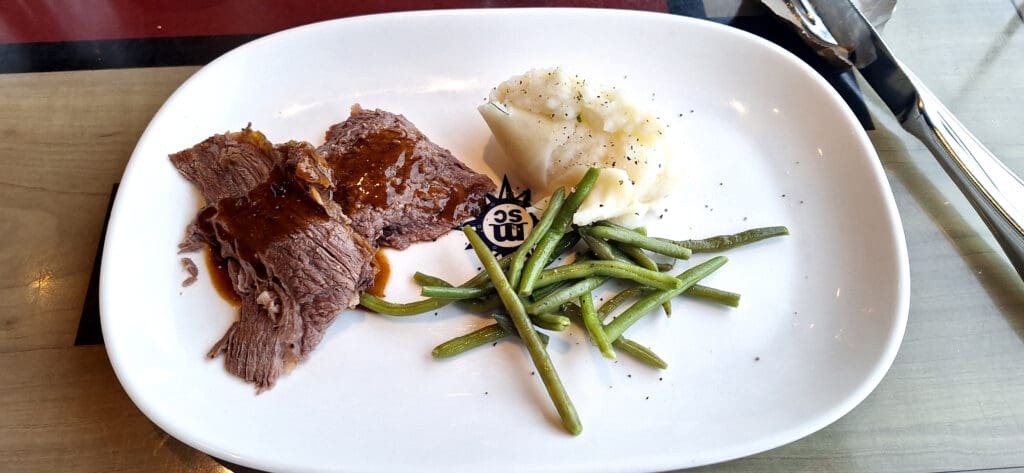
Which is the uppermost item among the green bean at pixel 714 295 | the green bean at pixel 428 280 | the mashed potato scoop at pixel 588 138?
the mashed potato scoop at pixel 588 138

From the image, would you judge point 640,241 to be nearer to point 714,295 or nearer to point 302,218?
point 714,295

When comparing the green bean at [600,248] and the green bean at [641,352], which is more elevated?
the green bean at [600,248]

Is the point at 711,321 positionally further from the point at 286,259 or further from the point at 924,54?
the point at 924,54

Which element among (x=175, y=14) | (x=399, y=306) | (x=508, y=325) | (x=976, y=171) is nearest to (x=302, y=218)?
(x=399, y=306)

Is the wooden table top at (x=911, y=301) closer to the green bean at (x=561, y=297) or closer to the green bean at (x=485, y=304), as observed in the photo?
the green bean at (x=561, y=297)

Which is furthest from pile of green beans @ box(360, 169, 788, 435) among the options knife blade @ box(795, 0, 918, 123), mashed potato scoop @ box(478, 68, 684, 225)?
knife blade @ box(795, 0, 918, 123)

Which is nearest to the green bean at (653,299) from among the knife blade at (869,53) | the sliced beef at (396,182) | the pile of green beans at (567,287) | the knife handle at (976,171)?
the pile of green beans at (567,287)
